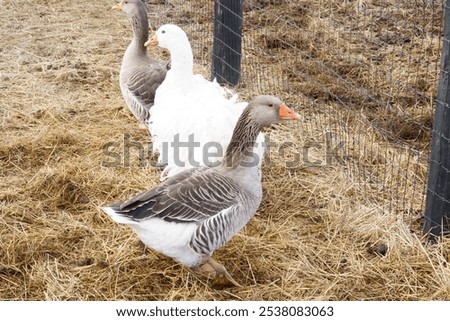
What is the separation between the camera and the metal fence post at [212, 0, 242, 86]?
622 centimetres

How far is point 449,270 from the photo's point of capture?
3863 millimetres

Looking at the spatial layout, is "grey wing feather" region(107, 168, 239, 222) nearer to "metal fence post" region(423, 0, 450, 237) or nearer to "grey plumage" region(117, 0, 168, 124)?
"metal fence post" region(423, 0, 450, 237)

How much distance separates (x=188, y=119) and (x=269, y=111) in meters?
0.66

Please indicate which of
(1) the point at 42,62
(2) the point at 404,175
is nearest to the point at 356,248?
(2) the point at 404,175

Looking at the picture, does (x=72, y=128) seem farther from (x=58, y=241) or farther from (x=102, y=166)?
(x=58, y=241)

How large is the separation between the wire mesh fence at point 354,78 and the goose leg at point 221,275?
1.30 metres

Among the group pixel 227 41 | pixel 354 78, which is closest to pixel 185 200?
pixel 227 41

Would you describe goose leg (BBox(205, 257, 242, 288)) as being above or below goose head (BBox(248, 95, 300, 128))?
below

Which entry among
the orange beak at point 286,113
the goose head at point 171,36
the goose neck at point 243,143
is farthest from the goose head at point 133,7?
the orange beak at point 286,113

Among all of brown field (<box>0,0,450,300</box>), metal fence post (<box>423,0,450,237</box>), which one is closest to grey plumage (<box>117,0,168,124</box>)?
brown field (<box>0,0,450,300</box>)

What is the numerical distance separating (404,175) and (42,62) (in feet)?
13.6

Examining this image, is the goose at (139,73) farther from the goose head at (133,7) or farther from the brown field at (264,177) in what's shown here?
the brown field at (264,177)

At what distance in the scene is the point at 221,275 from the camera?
3.86 m

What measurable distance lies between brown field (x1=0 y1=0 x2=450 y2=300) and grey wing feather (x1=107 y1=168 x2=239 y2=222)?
469mm
